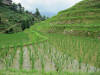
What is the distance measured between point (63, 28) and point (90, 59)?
9.64 m

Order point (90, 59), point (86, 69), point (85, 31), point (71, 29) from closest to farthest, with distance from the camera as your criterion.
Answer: point (86, 69), point (90, 59), point (85, 31), point (71, 29)

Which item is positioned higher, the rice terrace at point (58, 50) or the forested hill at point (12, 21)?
the forested hill at point (12, 21)

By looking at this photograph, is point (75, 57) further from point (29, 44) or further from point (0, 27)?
point (0, 27)

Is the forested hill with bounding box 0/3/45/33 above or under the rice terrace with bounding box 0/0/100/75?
above

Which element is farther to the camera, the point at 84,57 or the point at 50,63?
the point at 84,57

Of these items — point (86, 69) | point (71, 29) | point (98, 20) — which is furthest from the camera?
point (98, 20)

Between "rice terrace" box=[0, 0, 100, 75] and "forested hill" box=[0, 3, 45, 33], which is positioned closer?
"rice terrace" box=[0, 0, 100, 75]

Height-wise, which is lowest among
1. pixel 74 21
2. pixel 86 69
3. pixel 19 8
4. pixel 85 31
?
pixel 86 69

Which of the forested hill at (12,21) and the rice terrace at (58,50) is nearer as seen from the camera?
the rice terrace at (58,50)

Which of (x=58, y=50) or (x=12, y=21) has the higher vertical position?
(x=12, y=21)

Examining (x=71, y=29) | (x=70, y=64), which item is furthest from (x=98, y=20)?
(x=70, y=64)

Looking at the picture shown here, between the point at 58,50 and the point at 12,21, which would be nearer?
the point at 58,50

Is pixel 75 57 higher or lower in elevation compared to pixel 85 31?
lower

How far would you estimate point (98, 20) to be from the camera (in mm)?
14398
